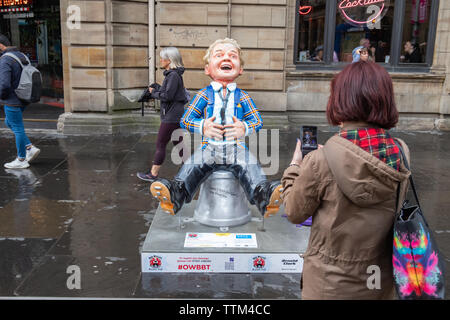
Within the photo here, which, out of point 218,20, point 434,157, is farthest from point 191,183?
point 218,20

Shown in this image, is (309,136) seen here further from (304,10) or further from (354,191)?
(304,10)

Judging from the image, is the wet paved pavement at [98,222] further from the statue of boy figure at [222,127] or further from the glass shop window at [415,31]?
the glass shop window at [415,31]

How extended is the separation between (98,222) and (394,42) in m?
8.50

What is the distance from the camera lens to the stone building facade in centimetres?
946

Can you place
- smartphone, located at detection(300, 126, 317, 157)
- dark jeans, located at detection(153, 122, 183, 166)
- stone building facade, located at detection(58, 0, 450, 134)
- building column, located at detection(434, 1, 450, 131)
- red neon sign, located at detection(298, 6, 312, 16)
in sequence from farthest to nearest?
red neon sign, located at detection(298, 6, 312, 16) < building column, located at detection(434, 1, 450, 131) < stone building facade, located at detection(58, 0, 450, 134) < dark jeans, located at detection(153, 122, 183, 166) < smartphone, located at detection(300, 126, 317, 157)

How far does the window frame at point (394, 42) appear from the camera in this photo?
10.5 m

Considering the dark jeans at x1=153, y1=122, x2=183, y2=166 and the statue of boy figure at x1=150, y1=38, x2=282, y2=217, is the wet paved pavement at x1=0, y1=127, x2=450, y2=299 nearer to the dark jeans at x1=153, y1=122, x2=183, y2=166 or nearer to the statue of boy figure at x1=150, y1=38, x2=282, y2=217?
the dark jeans at x1=153, y1=122, x2=183, y2=166

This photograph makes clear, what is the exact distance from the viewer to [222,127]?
4.32 meters

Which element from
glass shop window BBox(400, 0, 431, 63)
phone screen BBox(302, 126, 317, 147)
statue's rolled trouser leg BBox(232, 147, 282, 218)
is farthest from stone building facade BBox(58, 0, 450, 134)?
phone screen BBox(302, 126, 317, 147)

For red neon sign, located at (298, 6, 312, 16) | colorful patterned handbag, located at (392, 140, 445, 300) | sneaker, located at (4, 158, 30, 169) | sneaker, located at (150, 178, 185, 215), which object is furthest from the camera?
red neon sign, located at (298, 6, 312, 16)

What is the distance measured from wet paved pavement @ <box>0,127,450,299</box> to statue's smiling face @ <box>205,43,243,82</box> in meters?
1.77

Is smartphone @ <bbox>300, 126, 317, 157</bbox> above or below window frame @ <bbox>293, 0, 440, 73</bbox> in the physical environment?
below

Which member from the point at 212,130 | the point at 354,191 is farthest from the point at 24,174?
the point at 354,191

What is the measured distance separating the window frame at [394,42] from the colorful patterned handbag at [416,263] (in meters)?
9.07
